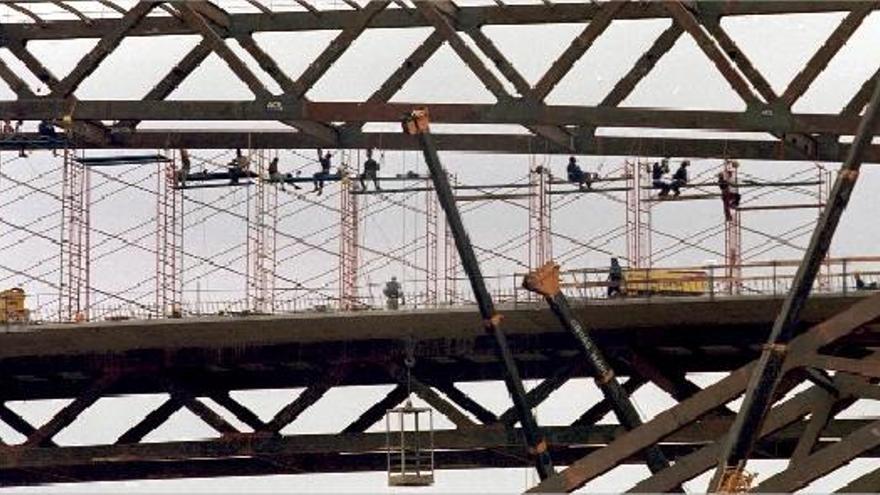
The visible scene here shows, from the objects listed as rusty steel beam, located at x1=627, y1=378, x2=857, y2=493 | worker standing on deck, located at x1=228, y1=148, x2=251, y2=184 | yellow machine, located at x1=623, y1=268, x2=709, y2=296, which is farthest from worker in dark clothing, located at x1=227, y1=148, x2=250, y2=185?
rusty steel beam, located at x1=627, y1=378, x2=857, y2=493

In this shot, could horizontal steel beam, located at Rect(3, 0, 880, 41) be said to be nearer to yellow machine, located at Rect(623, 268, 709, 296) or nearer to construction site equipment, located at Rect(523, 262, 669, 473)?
yellow machine, located at Rect(623, 268, 709, 296)

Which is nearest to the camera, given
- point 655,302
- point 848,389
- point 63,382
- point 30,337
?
point 848,389

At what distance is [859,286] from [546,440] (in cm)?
748

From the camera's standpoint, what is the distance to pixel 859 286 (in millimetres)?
53594

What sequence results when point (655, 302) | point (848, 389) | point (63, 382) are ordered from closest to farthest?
1. point (848, 389)
2. point (655, 302)
3. point (63, 382)

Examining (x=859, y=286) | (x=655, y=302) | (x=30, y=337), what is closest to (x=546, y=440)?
(x=655, y=302)

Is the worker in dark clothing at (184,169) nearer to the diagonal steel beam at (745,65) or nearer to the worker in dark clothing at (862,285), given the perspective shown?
the diagonal steel beam at (745,65)

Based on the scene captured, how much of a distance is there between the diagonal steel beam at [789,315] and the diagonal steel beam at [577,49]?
9.88m

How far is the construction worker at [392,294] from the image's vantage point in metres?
57.3

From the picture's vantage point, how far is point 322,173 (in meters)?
64.2

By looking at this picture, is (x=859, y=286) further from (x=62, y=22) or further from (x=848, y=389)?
(x=62, y=22)

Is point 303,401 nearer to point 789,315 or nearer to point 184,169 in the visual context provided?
point 184,169

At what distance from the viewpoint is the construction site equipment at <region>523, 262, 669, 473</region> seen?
49.9 m

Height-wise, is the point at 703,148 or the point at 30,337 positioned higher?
the point at 703,148
